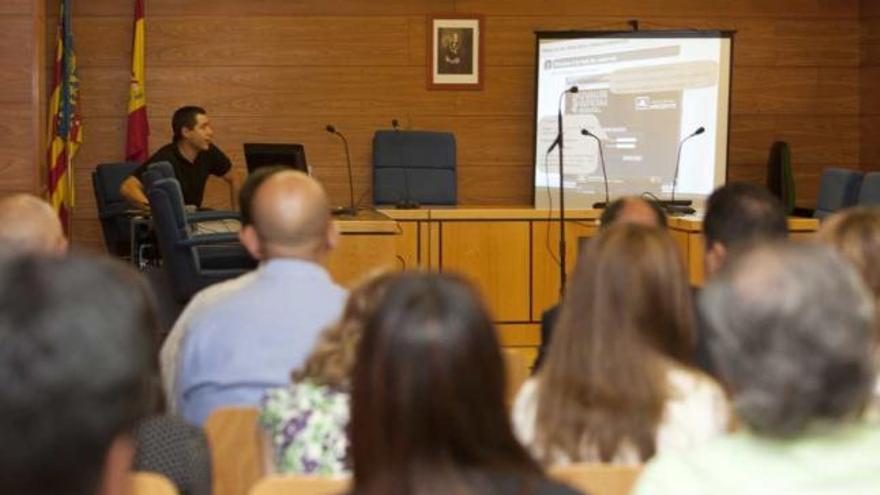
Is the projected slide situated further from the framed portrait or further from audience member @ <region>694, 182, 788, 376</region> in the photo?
audience member @ <region>694, 182, 788, 376</region>

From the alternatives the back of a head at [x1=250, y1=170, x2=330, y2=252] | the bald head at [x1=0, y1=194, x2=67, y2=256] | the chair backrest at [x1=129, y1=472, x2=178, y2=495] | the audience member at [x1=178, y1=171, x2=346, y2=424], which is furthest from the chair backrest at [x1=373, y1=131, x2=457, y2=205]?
the chair backrest at [x1=129, y1=472, x2=178, y2=495]

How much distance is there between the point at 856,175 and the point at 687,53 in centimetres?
229

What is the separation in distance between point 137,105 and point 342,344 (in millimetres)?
7756

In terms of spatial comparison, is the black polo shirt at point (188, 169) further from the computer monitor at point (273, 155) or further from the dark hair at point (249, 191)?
the dark hair at point (249, 191)

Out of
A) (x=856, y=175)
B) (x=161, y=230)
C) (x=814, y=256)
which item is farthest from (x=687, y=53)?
(x=814, y=256)

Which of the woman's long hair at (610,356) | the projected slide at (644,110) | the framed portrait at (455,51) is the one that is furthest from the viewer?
the framed portrait at (455,51)

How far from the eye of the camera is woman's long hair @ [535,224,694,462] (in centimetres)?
228

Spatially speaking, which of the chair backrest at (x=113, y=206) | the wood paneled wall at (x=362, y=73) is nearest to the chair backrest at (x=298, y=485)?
the chair backrest at (x=113, y=206)

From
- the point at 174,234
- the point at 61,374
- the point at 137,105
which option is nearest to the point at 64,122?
the point at 137,105

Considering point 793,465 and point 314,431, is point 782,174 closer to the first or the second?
point 314,431

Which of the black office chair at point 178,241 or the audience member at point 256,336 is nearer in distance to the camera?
the audience member at point 256,336

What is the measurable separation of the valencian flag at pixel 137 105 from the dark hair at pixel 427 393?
8545 mm

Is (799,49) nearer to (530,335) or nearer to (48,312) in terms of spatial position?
(530,335)

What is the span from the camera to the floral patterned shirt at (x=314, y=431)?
2.30m
